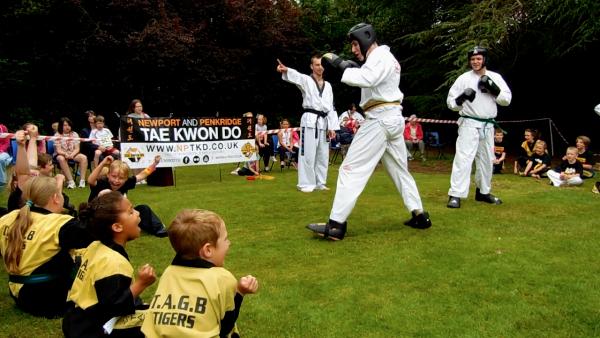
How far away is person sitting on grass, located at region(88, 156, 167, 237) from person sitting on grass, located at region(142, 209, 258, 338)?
332 centimetres

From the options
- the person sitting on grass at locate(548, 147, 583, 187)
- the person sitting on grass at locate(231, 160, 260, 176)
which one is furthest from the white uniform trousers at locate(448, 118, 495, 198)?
the person sitting on grass at locate(231, 160, 260, 176)

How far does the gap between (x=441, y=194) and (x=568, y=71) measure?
11.0m

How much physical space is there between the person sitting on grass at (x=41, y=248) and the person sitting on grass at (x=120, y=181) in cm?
189

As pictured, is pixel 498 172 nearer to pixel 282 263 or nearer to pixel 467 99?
pixel 467 99

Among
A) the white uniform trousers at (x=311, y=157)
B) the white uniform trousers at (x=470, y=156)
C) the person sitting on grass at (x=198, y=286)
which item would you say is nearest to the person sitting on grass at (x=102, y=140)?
the white uniform trousers at (x=311, y=157)

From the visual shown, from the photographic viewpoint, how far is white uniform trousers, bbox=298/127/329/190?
959 centimetres

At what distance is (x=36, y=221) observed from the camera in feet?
12.6

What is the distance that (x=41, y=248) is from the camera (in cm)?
378

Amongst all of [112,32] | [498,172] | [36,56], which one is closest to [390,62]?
[498,172]

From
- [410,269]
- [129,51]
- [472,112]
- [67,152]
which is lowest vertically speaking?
[410,269]

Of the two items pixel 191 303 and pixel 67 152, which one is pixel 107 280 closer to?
pixel 191 303

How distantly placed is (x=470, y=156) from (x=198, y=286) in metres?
5.99

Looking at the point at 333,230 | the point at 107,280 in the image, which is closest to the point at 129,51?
the point at 333,230

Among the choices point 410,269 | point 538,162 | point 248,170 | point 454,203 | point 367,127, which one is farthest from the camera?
point 248,170
